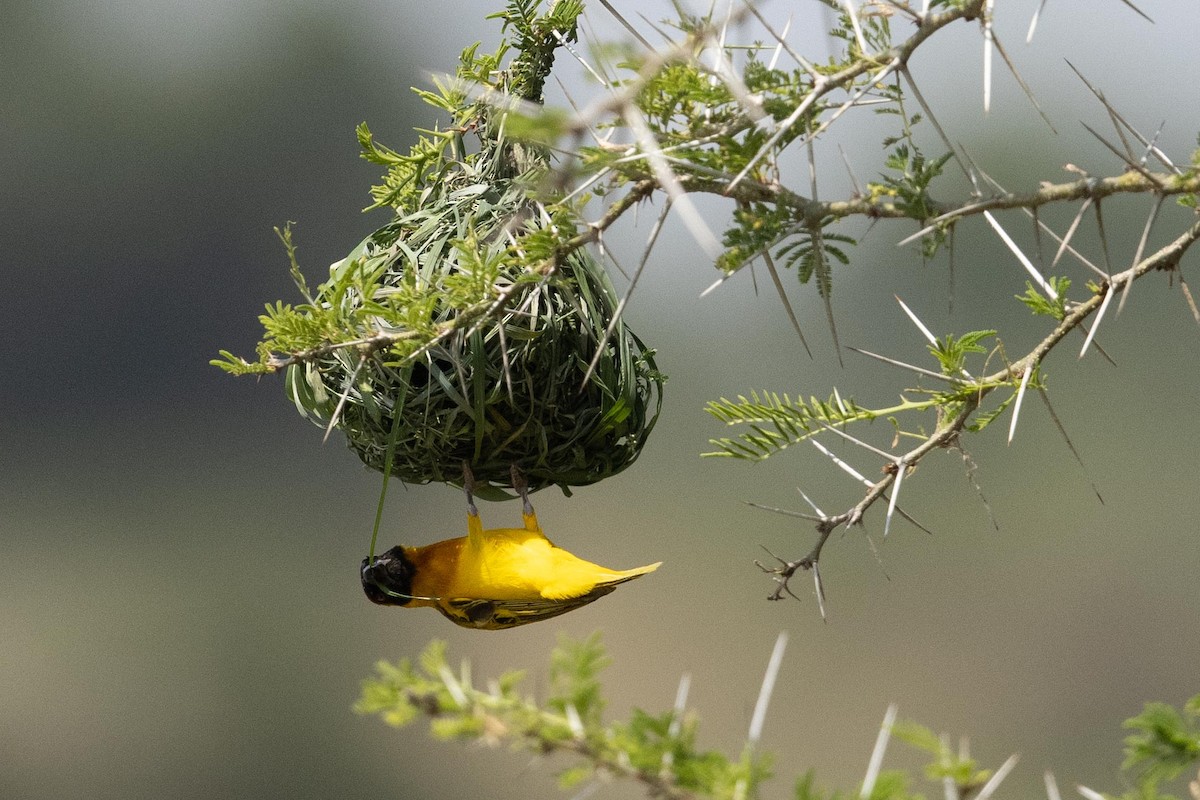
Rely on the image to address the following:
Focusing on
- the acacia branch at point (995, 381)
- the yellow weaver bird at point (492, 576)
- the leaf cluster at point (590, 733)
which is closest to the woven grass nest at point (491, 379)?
the yellow weaver bird at point (492, 576)

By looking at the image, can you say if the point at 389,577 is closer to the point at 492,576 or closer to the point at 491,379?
the point at 492,576

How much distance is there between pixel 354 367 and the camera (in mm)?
1380

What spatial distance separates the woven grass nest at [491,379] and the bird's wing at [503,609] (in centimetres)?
17

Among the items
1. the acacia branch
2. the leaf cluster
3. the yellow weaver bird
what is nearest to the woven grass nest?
the yellow weaver bird

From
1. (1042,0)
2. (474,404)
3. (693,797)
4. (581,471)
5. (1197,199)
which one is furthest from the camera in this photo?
(581,471)

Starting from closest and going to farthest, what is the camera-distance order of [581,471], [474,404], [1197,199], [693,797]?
1. [693,797]
2. [1197,199]
3. [474,404]
4. [581,471]

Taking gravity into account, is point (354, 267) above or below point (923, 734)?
above

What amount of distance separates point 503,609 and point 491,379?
360mm

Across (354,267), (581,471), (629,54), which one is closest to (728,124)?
(629,54)

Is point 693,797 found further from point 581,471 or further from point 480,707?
point 581,471

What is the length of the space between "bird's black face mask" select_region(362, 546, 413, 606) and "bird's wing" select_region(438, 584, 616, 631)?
0.23 ft

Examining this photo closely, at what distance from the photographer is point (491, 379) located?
139cm

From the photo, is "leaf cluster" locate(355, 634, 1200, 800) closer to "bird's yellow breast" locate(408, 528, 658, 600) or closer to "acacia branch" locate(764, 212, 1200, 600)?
"acacia branch" locate(764, 212, 1200, 600)

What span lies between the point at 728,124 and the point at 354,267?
17.0 inches
